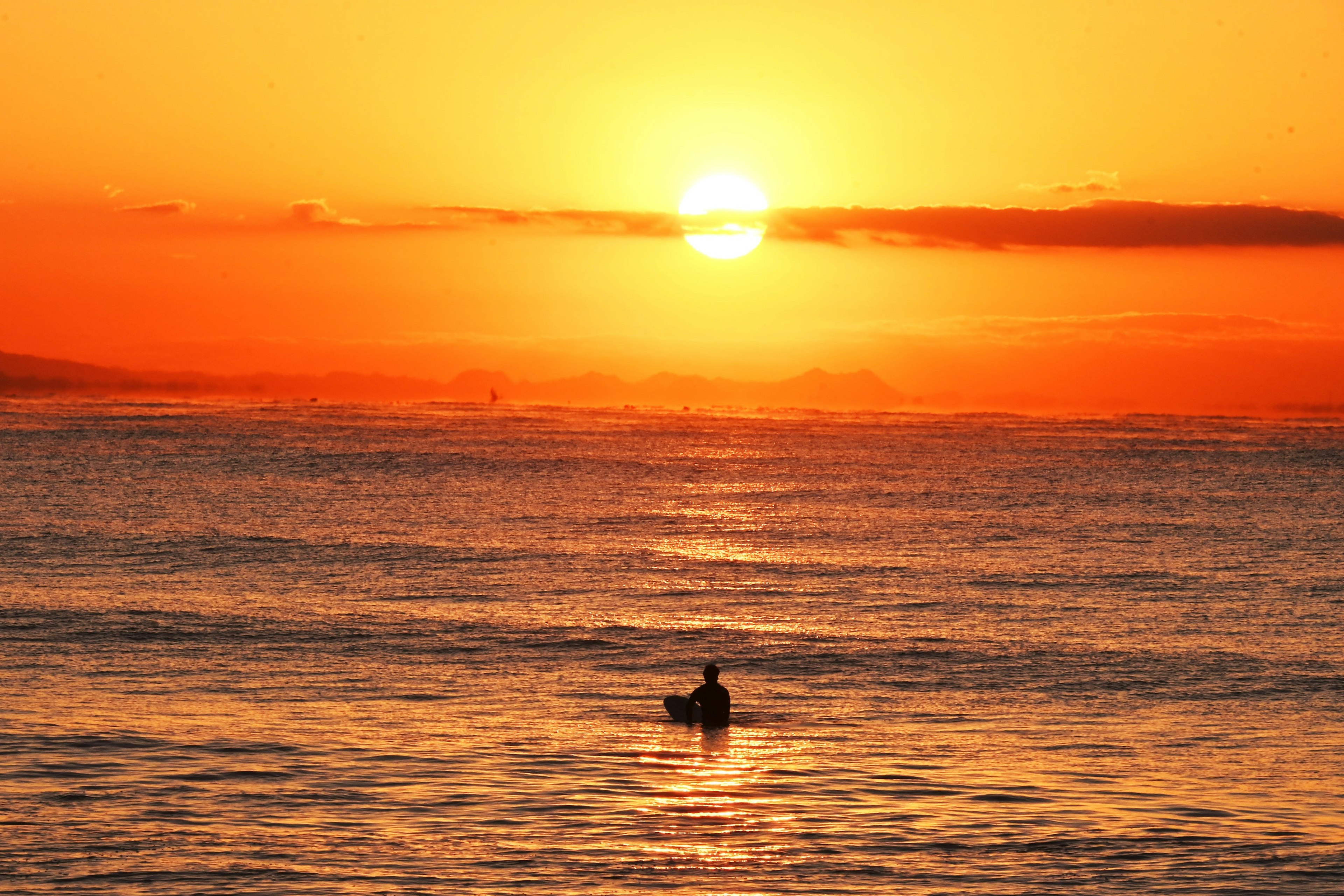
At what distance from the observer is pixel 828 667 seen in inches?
1545

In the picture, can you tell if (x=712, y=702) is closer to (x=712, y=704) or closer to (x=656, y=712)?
(x=712, y=704)

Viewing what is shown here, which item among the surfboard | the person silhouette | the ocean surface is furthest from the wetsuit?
the ocean surface

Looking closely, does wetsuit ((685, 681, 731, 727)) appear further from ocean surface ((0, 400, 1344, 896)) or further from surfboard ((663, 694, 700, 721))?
ocean surface ((0, 400, 1344, 896))

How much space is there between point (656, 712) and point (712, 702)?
2.57 meters

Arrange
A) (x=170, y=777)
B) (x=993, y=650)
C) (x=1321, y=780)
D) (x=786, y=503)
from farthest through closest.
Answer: (x=786, y=503), (x=993, y=650), (x=1321, y=780), (x=170, y=777)

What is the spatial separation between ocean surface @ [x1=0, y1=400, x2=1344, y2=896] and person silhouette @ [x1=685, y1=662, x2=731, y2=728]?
546mm

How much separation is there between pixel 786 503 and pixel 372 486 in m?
37.3

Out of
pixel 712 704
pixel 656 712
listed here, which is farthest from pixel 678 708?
pixel 656 712

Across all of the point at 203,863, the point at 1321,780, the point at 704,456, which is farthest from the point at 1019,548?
the point at 704,456

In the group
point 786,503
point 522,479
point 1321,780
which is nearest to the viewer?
point 1321,780

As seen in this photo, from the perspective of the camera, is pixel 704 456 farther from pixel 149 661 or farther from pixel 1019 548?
pixel 149 661

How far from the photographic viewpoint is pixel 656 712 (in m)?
32.8

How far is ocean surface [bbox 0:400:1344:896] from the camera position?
68.6 feet

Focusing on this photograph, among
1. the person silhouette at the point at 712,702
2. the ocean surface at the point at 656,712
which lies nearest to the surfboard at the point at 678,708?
A: the person silhouette at the point at 712,702
